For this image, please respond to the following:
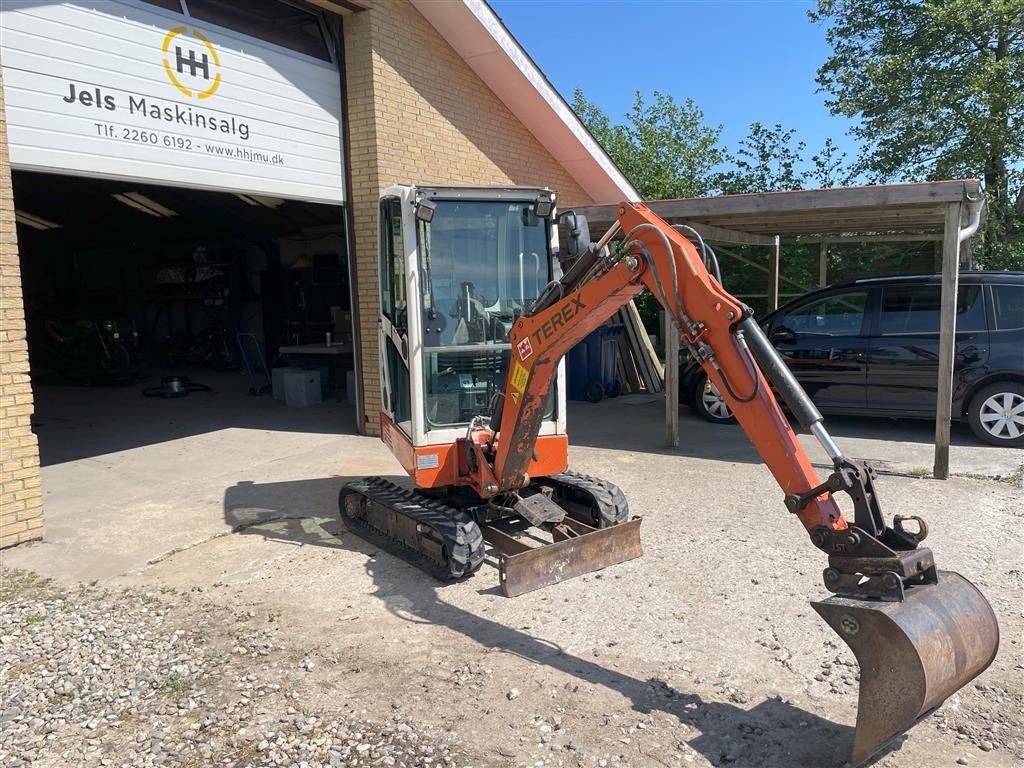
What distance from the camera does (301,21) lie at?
8.92 m

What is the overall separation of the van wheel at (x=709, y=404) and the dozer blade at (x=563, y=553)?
5400mm

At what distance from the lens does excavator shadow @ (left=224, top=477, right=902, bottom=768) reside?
3105 millimetres

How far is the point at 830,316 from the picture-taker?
9.35 metres

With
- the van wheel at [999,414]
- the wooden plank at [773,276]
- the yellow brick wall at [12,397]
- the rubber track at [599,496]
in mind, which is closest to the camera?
the rubber track at [599,496]

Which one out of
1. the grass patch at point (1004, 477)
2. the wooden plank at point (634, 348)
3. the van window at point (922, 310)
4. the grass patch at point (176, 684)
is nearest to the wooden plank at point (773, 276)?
the wooden plank at point (634, 348)

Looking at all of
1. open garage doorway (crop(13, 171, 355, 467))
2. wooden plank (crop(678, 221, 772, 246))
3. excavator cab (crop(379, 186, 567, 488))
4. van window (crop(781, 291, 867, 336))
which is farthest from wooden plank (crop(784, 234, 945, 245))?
excavator cab (crop(379, 186, 567, 488))

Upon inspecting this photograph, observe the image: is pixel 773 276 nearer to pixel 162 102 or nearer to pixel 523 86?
pixel 523 86

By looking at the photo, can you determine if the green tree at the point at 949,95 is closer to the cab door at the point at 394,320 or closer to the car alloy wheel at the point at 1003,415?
the car alloy wheel at the point at 1003,415

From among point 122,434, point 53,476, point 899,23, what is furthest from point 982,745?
point 899,23

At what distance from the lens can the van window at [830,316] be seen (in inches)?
360

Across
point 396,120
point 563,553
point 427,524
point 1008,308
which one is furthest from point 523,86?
point 563,553

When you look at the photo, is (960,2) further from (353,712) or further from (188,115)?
(353,712)

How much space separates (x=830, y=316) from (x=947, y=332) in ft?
7.57

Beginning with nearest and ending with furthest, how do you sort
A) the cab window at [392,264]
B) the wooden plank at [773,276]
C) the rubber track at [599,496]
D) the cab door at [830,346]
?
the rubber track at [599,496] < the cab window at [392,264] < the cab door at [830,346] < the wooden plank at [773,276]
